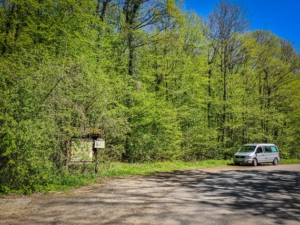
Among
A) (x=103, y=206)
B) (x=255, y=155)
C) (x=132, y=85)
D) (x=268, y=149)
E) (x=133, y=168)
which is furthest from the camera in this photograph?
(x=268, y=149)

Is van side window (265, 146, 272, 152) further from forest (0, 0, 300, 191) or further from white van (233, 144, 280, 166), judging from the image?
forest (0, 0, 300, 191)

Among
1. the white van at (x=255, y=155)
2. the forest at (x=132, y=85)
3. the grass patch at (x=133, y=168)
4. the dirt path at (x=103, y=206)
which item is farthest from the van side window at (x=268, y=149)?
the dirt path at (x=103, y=206)

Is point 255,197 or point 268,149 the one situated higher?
point 268,149

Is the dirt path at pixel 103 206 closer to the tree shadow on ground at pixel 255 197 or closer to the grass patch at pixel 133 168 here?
the tree shadow on ground at pixel 255 197

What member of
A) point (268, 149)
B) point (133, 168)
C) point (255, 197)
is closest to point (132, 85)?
point (133, 168)

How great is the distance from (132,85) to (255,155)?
487 inches

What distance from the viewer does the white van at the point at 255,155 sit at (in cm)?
2025

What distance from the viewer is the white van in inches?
797

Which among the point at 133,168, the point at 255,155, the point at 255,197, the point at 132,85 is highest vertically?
the point at 132,85

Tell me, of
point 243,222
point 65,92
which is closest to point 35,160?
point 65,92

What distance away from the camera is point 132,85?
17.4 m

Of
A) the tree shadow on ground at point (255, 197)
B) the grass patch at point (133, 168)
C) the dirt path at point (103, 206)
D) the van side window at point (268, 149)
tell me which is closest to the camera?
the dirt path at point (103, 206)

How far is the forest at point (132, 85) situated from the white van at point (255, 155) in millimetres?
3147

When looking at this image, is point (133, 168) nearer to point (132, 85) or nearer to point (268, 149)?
point (132, 85)
